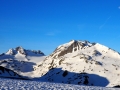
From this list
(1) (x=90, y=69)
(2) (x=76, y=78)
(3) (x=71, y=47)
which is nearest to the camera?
(2) (x=76, y=78)

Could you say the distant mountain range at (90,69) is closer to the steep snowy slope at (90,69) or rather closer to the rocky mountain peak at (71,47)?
the steep snowy slope at (90,69)

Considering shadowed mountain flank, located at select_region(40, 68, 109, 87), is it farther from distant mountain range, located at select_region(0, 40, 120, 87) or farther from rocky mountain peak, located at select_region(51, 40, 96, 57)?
rocky mountain peak, located at select_region(51, 40, 96, 57)

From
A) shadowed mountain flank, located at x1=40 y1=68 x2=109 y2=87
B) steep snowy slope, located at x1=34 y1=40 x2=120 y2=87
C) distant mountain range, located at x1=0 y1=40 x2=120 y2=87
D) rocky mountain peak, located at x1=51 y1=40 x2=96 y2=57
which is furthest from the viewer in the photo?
rocky mountain peak, located at x1=51 y1=40 x2=96 y2=57

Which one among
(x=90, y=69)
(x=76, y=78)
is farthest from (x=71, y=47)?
(x=76, y=78)

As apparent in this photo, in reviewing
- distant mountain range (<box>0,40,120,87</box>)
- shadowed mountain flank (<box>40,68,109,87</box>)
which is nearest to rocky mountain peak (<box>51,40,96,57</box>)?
distant mountain range (<box>0,40,120,87</box>)

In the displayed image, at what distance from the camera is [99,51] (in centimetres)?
10612

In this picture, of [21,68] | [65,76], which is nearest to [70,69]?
[65,76]

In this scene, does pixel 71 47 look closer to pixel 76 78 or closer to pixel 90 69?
pixel 90 69

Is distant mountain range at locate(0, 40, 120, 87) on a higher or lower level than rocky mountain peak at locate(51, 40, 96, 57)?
lower

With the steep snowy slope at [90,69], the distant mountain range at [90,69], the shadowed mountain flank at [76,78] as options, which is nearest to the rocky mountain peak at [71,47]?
the steep snowy slope at [90,69]

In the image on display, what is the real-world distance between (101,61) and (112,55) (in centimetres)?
1022

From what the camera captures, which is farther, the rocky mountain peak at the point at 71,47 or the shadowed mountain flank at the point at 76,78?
the rocky mountain peak at the point at 71,47

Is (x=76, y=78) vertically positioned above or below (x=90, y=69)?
below

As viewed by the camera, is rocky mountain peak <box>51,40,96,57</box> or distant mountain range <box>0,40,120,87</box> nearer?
distant mountain range <box>0,40,120,87</box>
